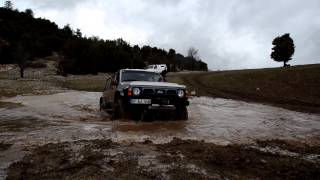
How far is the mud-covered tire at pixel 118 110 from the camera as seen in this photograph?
473 inches

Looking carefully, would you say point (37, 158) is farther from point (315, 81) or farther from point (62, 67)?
point (62, 67)

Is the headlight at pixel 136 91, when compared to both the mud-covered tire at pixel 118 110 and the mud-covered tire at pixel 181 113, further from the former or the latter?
the mud-covered tire at pixel 181 113

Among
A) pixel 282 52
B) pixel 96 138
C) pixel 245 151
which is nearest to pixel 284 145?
pixel 245 151

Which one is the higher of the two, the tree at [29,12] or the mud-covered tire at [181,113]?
the tree at [29,12]

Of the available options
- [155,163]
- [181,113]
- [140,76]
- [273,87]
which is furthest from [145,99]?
[273,87]

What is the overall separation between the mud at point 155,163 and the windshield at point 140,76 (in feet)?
16.8

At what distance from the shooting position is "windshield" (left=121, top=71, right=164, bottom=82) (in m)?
13.0

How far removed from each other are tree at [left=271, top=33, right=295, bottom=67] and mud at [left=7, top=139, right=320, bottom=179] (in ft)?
174

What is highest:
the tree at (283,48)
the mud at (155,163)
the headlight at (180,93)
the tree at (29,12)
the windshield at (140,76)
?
the tree at (29,12)

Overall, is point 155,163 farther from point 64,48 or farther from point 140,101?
point 64,48

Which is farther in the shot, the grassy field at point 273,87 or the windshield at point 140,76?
the grassy field at point 273,87

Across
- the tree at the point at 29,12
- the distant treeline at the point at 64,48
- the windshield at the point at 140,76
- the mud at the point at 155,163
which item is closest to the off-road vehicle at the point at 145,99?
the windshield at the point at 140,76

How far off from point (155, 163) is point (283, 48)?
181 feet

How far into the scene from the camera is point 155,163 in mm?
6492
